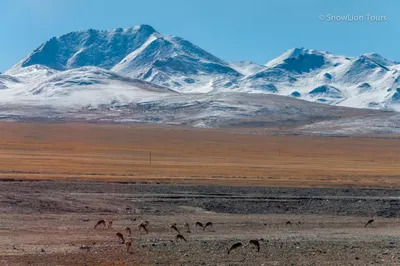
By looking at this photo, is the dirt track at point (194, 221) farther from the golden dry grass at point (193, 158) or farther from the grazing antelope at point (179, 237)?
the golden dry grass at point (193, 158)

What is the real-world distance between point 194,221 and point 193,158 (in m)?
67.0

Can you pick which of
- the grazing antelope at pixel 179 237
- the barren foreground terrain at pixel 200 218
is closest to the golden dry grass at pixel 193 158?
the barren foreground terrain at pixel 200 218

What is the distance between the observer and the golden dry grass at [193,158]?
57.6 m

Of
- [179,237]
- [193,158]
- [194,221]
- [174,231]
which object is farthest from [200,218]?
[193,158]

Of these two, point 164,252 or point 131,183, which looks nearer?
point 164,252

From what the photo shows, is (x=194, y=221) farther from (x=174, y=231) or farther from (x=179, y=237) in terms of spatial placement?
(x=179, y=237)

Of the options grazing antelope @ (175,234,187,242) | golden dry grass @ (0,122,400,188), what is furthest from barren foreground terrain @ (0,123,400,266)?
golden dry grass @ (0,122,400,188)

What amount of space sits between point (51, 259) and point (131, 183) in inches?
1161

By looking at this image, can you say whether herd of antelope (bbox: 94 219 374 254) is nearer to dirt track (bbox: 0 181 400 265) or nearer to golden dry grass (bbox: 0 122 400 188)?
dirt track (bbox: 0 181 400 265)

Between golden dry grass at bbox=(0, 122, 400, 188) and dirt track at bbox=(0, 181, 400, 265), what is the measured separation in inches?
431

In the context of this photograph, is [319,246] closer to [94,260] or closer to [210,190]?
[94,260]

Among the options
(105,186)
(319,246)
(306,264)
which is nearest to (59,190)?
(105,186)

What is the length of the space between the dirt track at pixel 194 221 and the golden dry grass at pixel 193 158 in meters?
11.0

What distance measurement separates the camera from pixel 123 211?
3136 centimetres
